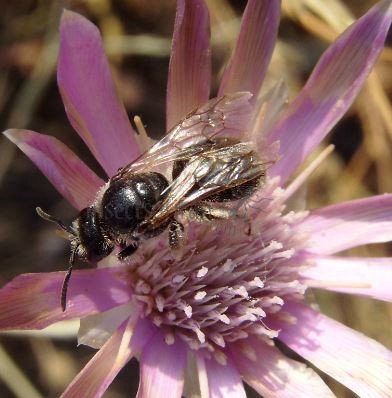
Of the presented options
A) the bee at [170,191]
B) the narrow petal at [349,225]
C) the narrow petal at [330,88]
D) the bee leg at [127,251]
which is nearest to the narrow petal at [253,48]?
the narrow petal at [330,88]

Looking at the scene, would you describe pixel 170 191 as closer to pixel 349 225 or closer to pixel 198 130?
pixel 198 130

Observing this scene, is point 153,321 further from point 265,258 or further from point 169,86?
point 169,86

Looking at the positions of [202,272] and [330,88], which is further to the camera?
[330,88]

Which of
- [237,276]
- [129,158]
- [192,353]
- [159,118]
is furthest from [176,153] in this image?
[159,118]

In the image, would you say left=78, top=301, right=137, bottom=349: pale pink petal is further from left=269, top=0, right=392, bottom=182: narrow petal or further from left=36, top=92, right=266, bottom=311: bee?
left=269, top=0, right=392, bottom=182: narrow petal

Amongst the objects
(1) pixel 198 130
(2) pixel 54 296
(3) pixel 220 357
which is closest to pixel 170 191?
(1) pixel 198 130

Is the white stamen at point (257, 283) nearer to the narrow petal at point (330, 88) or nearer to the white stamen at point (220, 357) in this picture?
the white stamen at point (220, 357)
